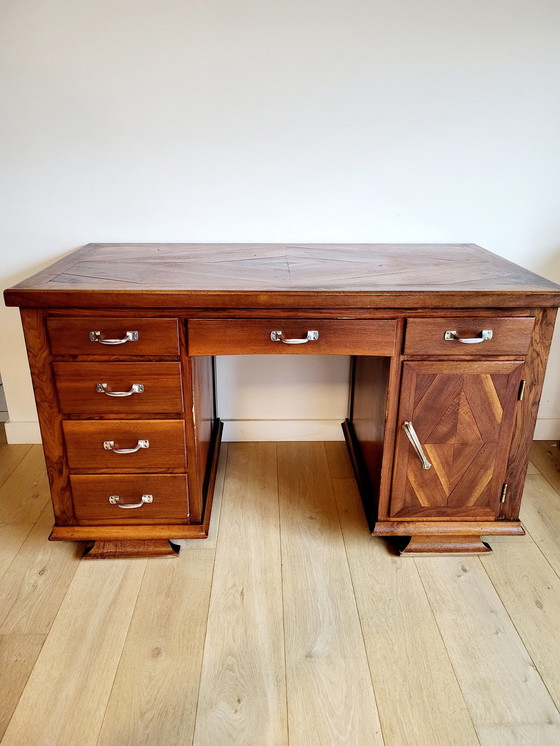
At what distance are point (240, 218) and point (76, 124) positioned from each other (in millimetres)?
575

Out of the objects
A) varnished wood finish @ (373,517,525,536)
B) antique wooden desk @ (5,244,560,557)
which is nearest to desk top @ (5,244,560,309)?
antique wooden desk @ (5,244,560,557)

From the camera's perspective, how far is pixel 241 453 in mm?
2031

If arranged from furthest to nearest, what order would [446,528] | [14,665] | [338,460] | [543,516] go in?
[338,460] < [543,516] < [446,528] < [14,665]

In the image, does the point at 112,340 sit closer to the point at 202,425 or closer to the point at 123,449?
the point at 123,449

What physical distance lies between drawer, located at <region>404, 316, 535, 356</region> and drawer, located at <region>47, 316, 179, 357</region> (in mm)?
591

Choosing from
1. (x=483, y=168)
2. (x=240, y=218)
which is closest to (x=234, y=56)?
(x=240, y=218)

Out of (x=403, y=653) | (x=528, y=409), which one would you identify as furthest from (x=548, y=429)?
(x=403, y=653)

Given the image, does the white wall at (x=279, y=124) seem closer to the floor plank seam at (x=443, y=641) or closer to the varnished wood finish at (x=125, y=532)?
the varnished wood finish at (x=125, y=532)

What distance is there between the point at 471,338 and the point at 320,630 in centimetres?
78

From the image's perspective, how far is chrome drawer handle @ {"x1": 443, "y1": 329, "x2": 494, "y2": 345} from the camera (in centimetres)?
133

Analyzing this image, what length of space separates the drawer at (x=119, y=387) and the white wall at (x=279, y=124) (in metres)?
0.64

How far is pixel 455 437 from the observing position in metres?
1.43

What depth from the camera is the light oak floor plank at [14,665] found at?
3.59 feet

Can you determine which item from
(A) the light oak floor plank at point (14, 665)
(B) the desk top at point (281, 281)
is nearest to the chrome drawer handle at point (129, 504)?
(A) the light oak floor plank at point (14, 665)
